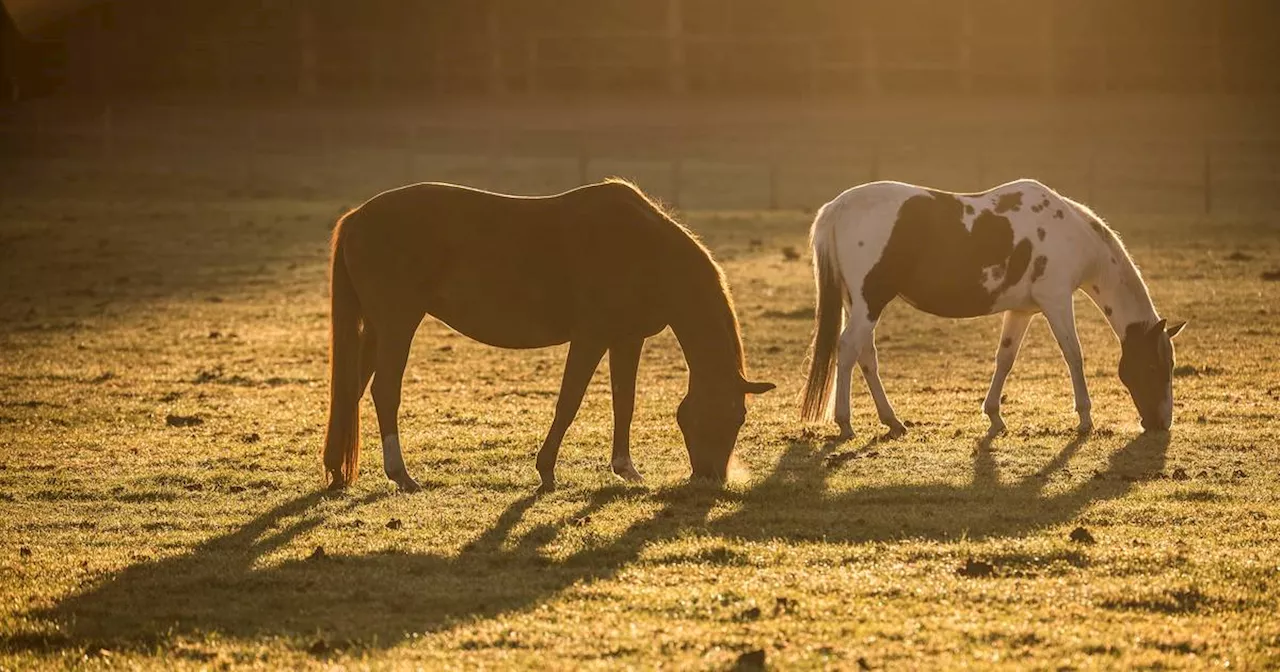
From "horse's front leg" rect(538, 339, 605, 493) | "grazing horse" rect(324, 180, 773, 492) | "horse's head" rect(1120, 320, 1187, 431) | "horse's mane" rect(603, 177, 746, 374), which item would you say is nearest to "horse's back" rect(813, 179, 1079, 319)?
"horse's head" rect(1120, 320, 1187, 431)

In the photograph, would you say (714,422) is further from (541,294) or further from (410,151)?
(410,151)

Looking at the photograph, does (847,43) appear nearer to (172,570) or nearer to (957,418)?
(957,418)

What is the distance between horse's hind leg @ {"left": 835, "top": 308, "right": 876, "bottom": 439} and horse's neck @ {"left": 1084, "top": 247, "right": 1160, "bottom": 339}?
1.75 metres

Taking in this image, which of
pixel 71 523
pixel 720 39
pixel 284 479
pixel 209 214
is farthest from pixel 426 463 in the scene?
pixel 720 39

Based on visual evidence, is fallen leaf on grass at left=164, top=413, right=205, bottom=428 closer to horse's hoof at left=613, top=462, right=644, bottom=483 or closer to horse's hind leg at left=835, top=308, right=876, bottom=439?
horse's hoof at left=613, top=462, right=644, bottom=483

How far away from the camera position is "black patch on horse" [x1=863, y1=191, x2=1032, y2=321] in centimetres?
1129

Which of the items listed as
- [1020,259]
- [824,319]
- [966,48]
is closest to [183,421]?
[824,319]

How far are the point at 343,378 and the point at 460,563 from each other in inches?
85.6

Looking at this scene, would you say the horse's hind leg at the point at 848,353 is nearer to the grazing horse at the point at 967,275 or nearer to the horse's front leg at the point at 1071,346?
the grazing horse at the point at 967,275

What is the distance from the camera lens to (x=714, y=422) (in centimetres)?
920

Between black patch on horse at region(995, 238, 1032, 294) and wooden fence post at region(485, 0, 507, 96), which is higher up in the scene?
wooden fence post at region(485, 0, 507, 96)

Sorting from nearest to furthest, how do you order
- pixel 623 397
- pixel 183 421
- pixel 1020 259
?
pixel 623 397, pixel 1020 259, pixel 183 421

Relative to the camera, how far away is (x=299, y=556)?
784 centimetres

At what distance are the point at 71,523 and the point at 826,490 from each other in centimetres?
431
